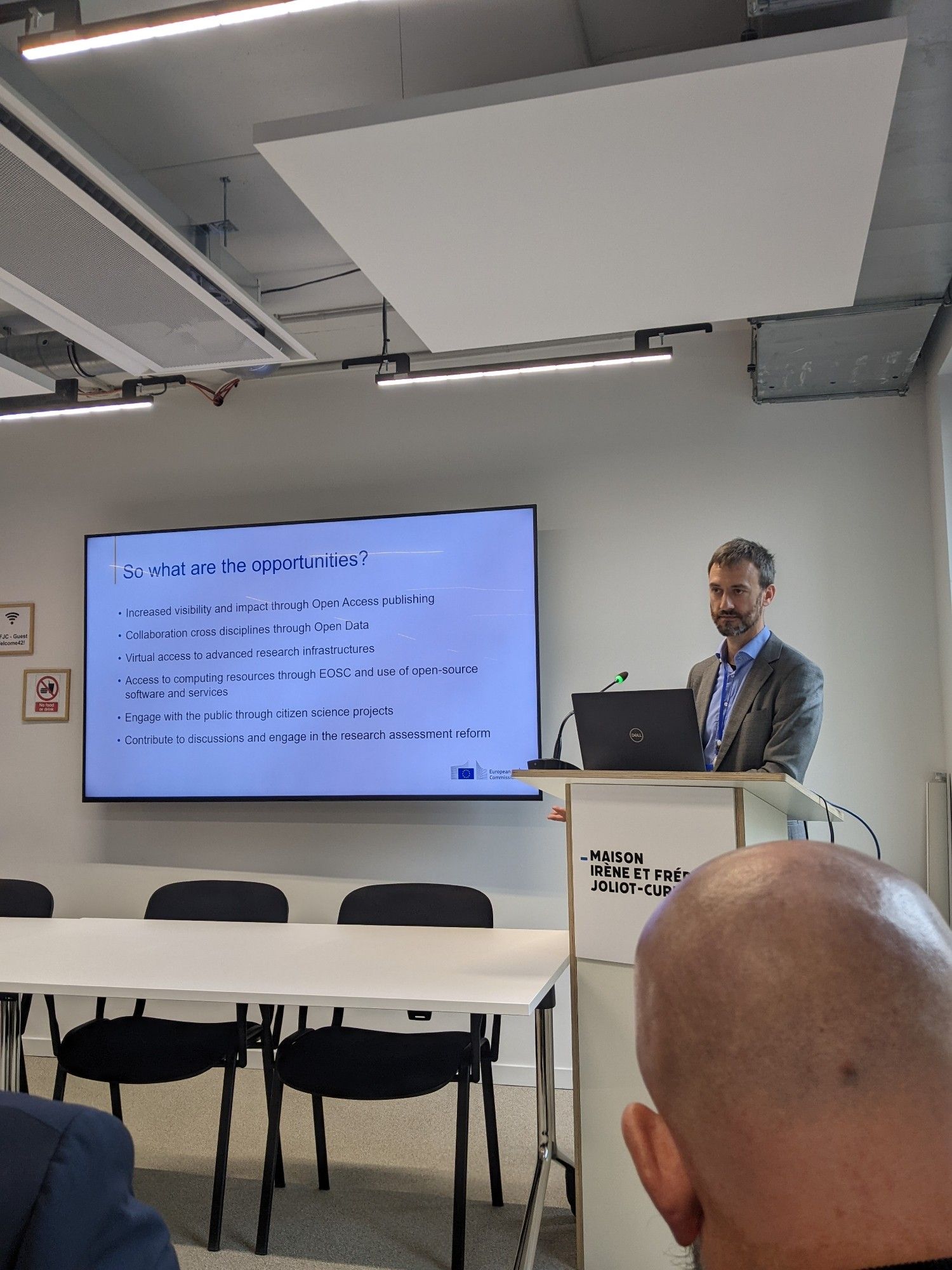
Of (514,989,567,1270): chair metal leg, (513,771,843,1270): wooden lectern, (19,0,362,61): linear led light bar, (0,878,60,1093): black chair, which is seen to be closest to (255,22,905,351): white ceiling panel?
(19,0,362,61): linear led light bar

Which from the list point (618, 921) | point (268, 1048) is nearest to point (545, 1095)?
point (618, 921)

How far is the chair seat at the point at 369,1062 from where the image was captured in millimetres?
2625

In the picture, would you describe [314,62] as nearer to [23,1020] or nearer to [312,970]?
[312,970]

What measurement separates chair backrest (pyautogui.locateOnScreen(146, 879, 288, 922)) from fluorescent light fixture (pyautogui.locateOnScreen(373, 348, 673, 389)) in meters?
2.04

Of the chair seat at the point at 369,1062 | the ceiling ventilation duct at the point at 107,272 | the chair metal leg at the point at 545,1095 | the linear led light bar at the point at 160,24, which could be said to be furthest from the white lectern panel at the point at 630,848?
the ceiling ventilation duct at the point at 107,272

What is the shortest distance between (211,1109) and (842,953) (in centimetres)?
388

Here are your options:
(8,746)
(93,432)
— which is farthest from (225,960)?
(93,432)

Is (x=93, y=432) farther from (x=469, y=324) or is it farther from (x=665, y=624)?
(x=665, y=624)

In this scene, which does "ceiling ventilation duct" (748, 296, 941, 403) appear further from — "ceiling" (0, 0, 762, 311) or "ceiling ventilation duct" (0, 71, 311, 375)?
"ceiling ventilation duct" (0, 71, 311, 375)

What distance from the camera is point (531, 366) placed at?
3.83 m

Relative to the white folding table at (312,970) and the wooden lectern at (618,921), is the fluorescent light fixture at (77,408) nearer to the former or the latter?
the white folding table at (312,970)

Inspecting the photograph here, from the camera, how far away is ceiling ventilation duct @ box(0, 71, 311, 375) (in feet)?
7.93

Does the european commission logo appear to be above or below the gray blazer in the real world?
below

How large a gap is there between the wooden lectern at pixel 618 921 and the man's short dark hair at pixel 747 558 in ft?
3.42
